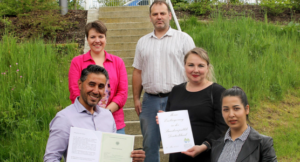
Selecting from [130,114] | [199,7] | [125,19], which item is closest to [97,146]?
[130,114]

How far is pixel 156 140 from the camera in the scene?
124 inches

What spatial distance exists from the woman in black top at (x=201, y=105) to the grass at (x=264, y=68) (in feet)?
6.45

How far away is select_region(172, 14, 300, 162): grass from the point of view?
445 cm

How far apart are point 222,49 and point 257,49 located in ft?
2.40

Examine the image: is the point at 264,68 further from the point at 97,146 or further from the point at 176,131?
the point at 97,146

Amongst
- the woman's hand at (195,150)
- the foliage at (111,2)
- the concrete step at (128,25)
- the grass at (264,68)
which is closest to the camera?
the woman's hand at (195,150)

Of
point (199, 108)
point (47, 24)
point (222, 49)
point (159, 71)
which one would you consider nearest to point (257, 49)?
point (222, 49)

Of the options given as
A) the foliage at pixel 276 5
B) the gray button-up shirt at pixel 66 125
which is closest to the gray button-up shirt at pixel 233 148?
the gray button-up shirt at pixel 66 125

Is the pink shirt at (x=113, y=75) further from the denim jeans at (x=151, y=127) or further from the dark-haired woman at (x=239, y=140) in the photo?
the dark-haired woman at (x=239, y=140)

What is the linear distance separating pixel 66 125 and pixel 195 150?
1040mm

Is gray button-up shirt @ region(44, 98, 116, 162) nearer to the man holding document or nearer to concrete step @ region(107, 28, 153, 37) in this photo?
the man holding document

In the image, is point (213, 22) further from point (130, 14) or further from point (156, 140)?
point (156, 140)

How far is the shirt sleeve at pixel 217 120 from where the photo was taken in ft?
7.89

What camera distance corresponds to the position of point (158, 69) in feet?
10.7
